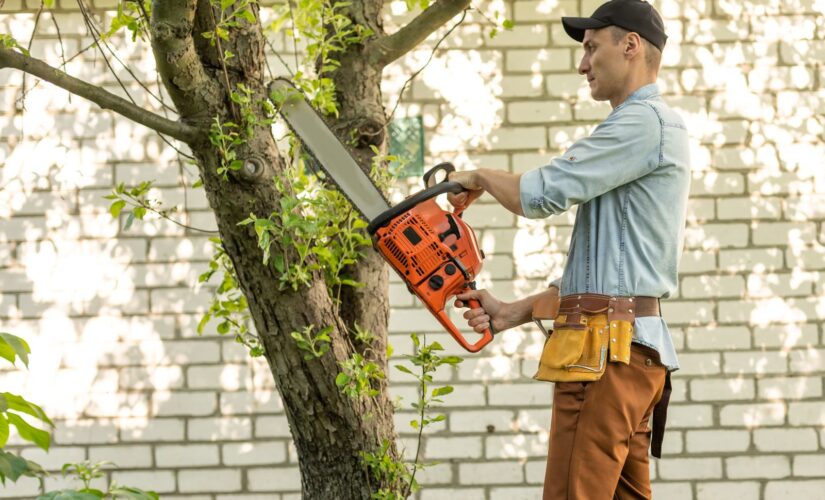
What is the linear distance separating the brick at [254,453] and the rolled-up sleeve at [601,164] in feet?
10.0

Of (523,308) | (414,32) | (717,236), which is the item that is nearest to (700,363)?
(717,236)

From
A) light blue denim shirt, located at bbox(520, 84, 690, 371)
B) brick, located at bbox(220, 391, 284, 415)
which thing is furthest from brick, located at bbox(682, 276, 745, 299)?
light blue denim shirt, located at bbox(520, 84, 690, 371)

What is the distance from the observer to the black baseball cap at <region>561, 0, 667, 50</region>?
2543 mm

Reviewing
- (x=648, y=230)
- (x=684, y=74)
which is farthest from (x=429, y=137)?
(x=648, y=230)

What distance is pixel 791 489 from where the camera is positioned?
5270 millimetres

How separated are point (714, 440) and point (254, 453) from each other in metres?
2.16

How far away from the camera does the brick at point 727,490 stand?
5.27 meters

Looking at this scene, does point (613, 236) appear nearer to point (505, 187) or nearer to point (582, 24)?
point (505, 187)

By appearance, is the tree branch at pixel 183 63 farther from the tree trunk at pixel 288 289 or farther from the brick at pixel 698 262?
the brick at pixel 698 262

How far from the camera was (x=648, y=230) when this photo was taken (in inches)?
100

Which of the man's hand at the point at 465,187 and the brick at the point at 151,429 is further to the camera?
the brick at the point at 151,429

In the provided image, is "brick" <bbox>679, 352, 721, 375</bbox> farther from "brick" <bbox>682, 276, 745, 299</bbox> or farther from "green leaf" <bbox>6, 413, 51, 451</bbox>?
"green leaf" <bbox>6, 413, 51, 451</bbox>

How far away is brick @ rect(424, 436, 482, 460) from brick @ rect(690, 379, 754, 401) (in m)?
1.05

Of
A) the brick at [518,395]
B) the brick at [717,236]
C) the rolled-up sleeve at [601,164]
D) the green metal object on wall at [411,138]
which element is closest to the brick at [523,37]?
the green metal object on wall at [411,138]
